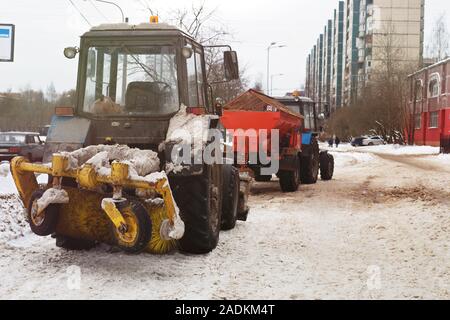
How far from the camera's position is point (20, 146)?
2216 centimetres

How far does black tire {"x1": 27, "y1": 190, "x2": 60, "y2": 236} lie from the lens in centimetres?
577

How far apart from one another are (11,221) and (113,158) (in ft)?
10.2

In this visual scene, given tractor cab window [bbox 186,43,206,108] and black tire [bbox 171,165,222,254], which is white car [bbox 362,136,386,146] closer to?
tractor cab window [bbox 186,43,206,108]

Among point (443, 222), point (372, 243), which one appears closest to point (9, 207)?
point (372, 243)

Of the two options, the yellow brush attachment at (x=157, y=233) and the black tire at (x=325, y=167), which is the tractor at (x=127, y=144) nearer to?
the yellow brush attachment at (x=157, y=233)

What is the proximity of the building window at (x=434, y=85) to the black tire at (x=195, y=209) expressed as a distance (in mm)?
43644

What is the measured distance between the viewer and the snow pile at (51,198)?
221 inches

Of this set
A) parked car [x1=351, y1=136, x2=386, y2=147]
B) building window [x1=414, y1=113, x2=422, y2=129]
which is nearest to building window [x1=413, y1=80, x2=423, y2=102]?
building window [x1=414, y1=113, x2=422, y2=129]

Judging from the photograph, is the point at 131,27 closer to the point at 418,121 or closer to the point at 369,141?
the point at 418,121

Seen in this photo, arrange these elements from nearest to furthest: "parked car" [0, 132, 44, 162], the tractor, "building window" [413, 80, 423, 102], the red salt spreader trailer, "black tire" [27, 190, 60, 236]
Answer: the tractor, "black tire" [27, 190, 60, 236], the red salt spreader trailer, "parked car" [0, 132, 44, 162], "building window" [413, 80, 423, 102]

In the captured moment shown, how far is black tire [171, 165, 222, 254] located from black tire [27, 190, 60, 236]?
1203mm

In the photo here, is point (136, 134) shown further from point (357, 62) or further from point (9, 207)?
point (357, 62)

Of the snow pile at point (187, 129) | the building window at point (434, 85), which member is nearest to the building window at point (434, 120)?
the building window at point (434, 85)

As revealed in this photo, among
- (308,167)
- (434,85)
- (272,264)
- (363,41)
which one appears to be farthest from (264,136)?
(363,41)
